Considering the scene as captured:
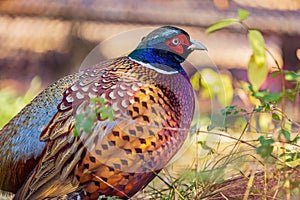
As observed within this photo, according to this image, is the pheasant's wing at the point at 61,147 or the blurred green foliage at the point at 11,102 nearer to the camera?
the pheasant's wing at the point at 61,147

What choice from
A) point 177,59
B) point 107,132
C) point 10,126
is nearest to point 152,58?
point 177,59

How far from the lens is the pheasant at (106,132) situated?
2.55 meters

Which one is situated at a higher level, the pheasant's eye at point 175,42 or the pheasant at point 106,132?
the pheasant's eye at point 175,42

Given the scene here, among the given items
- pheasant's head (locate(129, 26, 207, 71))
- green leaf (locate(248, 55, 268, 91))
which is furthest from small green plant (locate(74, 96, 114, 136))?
pheasant's head (locate(129, 26, 207, 71))

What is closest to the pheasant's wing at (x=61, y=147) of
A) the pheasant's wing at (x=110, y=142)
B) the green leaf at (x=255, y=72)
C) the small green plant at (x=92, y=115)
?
the pheasant's wing at (x=110, y=142)

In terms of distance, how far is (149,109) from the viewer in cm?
260

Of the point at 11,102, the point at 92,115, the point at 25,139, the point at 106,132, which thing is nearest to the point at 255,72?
the point at 92,115

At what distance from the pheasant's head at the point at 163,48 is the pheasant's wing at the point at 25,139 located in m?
0.27

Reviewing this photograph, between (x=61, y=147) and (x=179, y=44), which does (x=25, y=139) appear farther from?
(x=179, y=44)

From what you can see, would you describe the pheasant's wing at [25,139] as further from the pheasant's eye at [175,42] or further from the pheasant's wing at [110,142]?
the pheasant's eye at [175,42]

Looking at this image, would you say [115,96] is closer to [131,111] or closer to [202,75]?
[131,111]

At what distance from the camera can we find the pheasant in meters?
2.55

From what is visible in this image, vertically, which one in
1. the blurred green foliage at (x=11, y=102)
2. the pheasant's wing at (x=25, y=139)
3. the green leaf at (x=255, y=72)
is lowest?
the pheasant's wing at (x=25, y=139)

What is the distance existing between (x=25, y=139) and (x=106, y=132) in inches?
12.2
